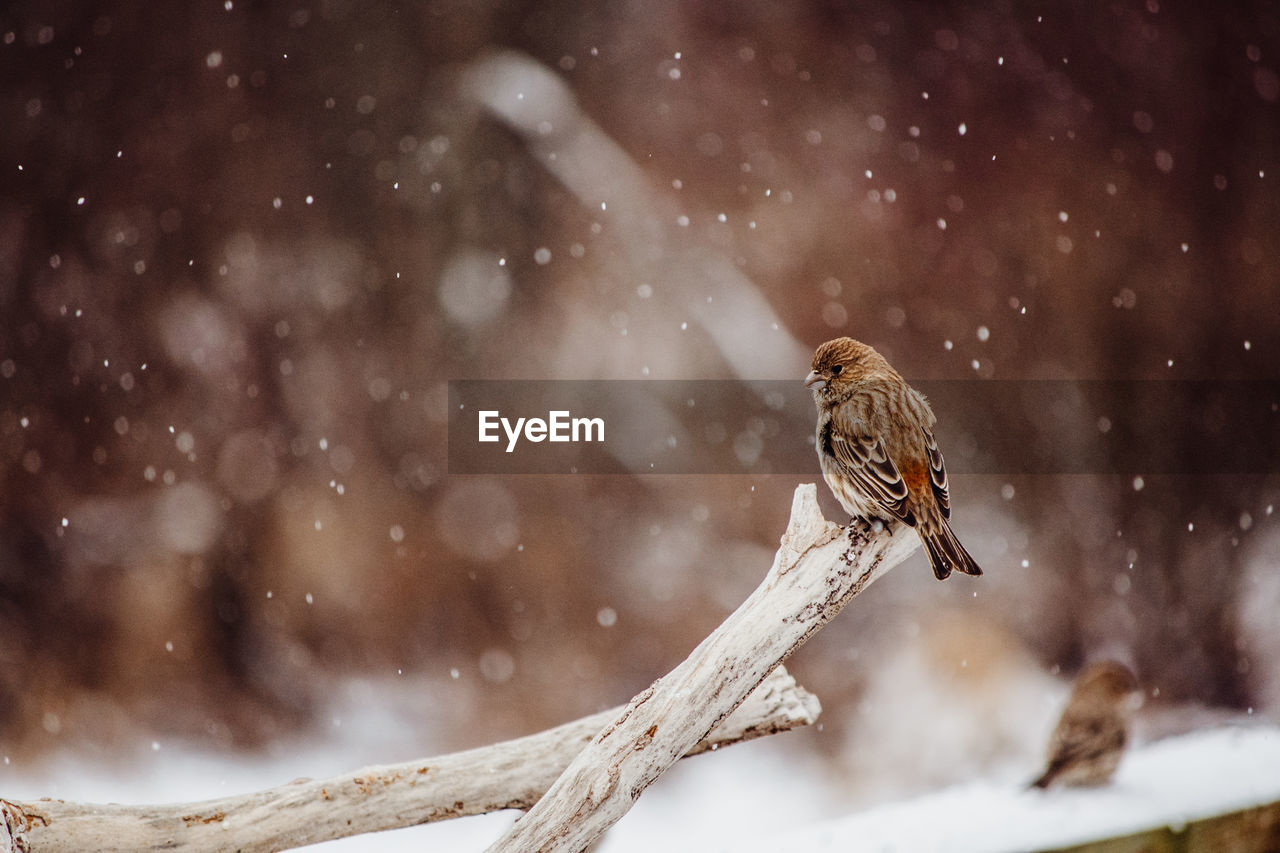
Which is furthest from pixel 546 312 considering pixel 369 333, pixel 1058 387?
pixel 1058 387

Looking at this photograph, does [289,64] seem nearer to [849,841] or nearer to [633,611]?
[633,611]

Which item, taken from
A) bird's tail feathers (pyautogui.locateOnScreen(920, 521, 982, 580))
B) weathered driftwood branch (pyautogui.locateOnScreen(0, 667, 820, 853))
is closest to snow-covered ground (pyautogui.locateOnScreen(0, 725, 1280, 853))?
weathered driftwood branch (pyautogui.locateOnScreen(0, 667, 820, 853))

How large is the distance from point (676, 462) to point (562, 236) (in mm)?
→ 390

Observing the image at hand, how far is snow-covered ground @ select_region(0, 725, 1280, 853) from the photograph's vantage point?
1.19m

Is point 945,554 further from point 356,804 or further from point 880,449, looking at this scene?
point 356,804

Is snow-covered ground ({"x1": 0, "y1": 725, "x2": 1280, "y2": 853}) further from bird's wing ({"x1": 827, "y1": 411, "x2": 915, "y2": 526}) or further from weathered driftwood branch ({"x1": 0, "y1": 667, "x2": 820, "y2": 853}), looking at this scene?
bird's wing ({"x1": 827, "y1": 411, "x2": 915, "y2": 526})

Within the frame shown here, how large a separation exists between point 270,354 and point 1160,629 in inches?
57.0

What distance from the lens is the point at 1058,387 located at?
1.27 m

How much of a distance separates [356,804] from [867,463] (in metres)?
0.71

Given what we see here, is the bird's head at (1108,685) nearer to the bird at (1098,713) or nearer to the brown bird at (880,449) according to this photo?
the bird at (1098,713)

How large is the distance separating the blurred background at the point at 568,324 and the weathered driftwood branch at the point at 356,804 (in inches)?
10.7

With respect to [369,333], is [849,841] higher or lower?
lower

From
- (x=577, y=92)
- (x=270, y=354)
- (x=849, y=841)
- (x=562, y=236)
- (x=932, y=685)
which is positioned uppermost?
(x=577, y=92)

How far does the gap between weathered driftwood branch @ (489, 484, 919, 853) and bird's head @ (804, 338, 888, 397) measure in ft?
0.70
